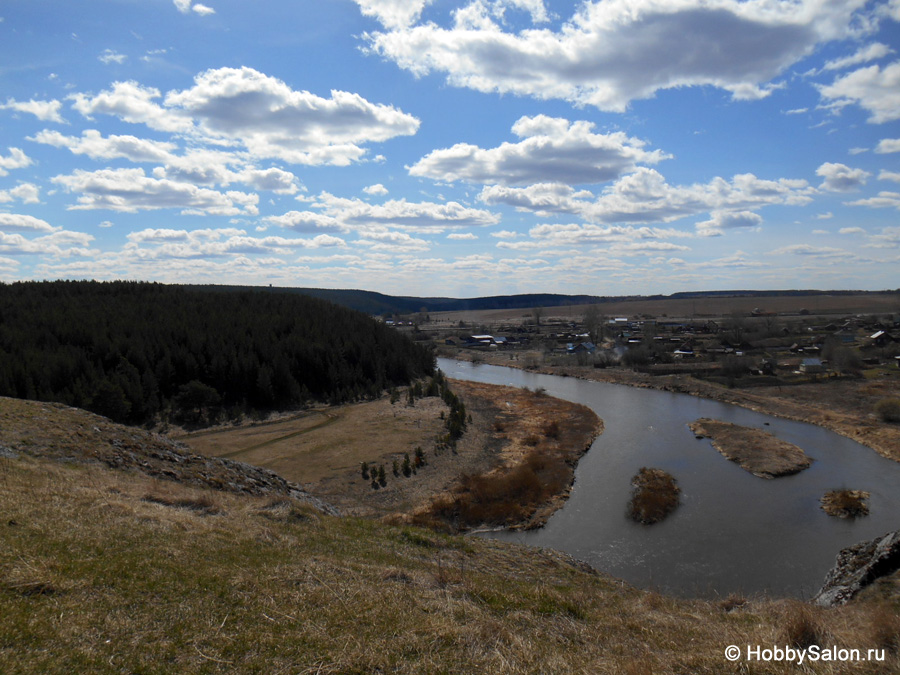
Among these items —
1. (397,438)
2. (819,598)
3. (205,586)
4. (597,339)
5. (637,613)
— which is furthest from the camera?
(597,339)

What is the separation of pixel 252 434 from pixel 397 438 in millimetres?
10108

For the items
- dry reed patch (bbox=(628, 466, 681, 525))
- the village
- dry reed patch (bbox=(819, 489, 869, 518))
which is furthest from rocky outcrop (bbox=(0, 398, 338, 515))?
the village

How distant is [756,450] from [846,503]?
8865mm

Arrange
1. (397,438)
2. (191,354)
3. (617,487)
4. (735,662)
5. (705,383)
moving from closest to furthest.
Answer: (735,662) → (617,487) → (397,438) → (191,354) → (705,383)

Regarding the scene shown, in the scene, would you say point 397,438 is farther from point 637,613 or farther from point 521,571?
point 637,613

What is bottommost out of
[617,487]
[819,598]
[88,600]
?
[617,487]

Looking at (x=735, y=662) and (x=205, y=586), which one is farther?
(x=205, y=586)

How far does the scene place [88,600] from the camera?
6078 millimetres

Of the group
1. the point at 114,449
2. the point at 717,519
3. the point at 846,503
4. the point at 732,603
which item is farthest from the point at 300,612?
the point at 846,503

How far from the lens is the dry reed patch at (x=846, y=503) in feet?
78.0

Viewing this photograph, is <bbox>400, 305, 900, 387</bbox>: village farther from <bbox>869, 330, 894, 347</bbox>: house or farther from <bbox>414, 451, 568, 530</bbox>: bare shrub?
<bbox>414, 451, 568, 530</bbox>: bare shrub

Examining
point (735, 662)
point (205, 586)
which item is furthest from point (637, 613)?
point (205, 586)

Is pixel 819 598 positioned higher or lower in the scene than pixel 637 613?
lower

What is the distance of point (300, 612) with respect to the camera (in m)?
6.48
